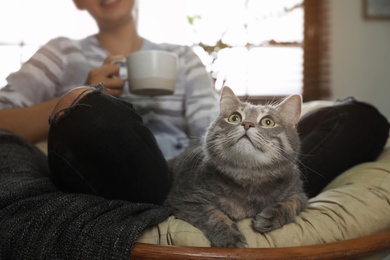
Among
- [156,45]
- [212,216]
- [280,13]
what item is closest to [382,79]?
[280,13]

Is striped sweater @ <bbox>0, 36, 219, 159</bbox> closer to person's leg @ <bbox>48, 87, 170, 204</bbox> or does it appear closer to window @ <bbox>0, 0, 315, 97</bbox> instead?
window @ <bbox>0, 0, 315, 97</bbox>

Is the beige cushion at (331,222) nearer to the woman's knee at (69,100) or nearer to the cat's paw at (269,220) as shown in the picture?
the cat's paw at (269,220)

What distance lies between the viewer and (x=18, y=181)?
79cm

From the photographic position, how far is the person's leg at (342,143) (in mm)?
974

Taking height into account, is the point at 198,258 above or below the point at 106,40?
below

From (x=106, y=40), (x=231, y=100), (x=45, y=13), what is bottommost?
(x=231, y=100)

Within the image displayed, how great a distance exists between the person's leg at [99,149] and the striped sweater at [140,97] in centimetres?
48

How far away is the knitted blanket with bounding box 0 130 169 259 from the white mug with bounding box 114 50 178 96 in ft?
1.39

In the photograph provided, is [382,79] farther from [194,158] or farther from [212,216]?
[212,216]

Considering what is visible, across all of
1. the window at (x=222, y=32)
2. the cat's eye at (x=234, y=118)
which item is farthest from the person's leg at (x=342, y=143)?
the window at (x=222, y=32)

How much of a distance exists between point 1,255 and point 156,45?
3.45 feet

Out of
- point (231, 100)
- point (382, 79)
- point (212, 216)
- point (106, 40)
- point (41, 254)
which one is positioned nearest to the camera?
point (41, 254)

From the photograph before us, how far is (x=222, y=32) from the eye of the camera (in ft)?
7.77

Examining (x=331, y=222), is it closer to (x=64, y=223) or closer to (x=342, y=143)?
(x=342, y=143)
